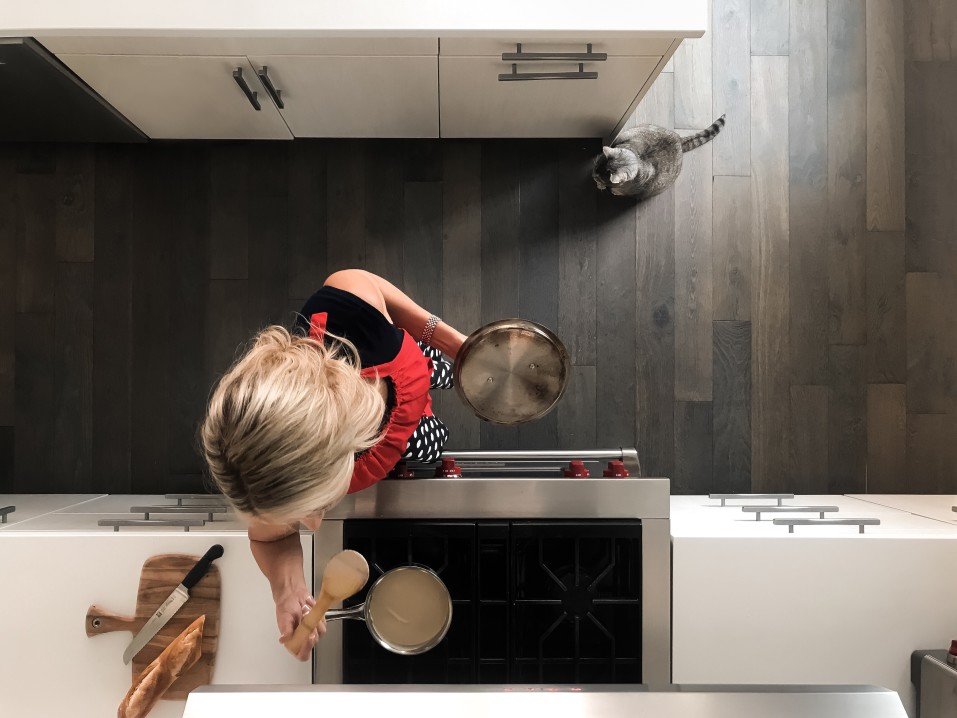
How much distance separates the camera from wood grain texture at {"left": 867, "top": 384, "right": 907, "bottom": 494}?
1836 millimetres

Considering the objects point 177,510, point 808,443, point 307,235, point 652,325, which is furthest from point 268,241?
point 808,443

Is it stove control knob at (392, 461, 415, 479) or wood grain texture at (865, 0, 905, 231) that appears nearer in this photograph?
stove control knob at (392, 461, 415, 479)

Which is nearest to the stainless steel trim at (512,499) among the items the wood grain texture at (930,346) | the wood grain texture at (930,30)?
the wood grain texture at (930,346)

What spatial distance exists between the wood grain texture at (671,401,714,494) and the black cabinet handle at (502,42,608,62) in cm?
92

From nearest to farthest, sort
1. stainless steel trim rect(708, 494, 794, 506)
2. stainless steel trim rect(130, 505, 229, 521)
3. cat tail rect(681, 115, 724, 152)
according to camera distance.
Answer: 1. stainless steel trim rect(130, 505, 229, 521)
2. stainless steel trim rect(708, 494, 794, 506)
3. cat tail rect(681, 115, 724, 152)

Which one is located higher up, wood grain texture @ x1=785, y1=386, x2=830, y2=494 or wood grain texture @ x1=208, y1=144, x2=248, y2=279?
wood grain texture @ x1=208, y1=144, x2=248, y2=279

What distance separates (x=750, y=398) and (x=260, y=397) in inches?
54.1

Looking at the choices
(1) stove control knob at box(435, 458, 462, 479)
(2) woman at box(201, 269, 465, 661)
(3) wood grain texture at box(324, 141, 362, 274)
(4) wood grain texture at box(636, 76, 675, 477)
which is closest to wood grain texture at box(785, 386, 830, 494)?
(4) wood grain texture at box(636, 76, 675, 477)

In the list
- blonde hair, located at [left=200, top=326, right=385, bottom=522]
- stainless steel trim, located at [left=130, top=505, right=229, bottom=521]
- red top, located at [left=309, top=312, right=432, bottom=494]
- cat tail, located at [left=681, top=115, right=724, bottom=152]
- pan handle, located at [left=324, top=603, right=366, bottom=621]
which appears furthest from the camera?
cat tail, located at [left=681, top=115, right=724, bottom=152]

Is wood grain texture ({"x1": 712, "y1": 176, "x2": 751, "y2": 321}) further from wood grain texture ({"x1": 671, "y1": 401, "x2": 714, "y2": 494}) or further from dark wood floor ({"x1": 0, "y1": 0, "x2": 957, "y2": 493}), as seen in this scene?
wood grain texture ({"x1": 671, "y1": 401, "x2": 714, "y2": 494})

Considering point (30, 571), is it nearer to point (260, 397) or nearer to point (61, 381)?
point (61, 381)

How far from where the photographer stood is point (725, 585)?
1.32m

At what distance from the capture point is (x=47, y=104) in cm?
150

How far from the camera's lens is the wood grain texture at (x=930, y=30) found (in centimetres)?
183
